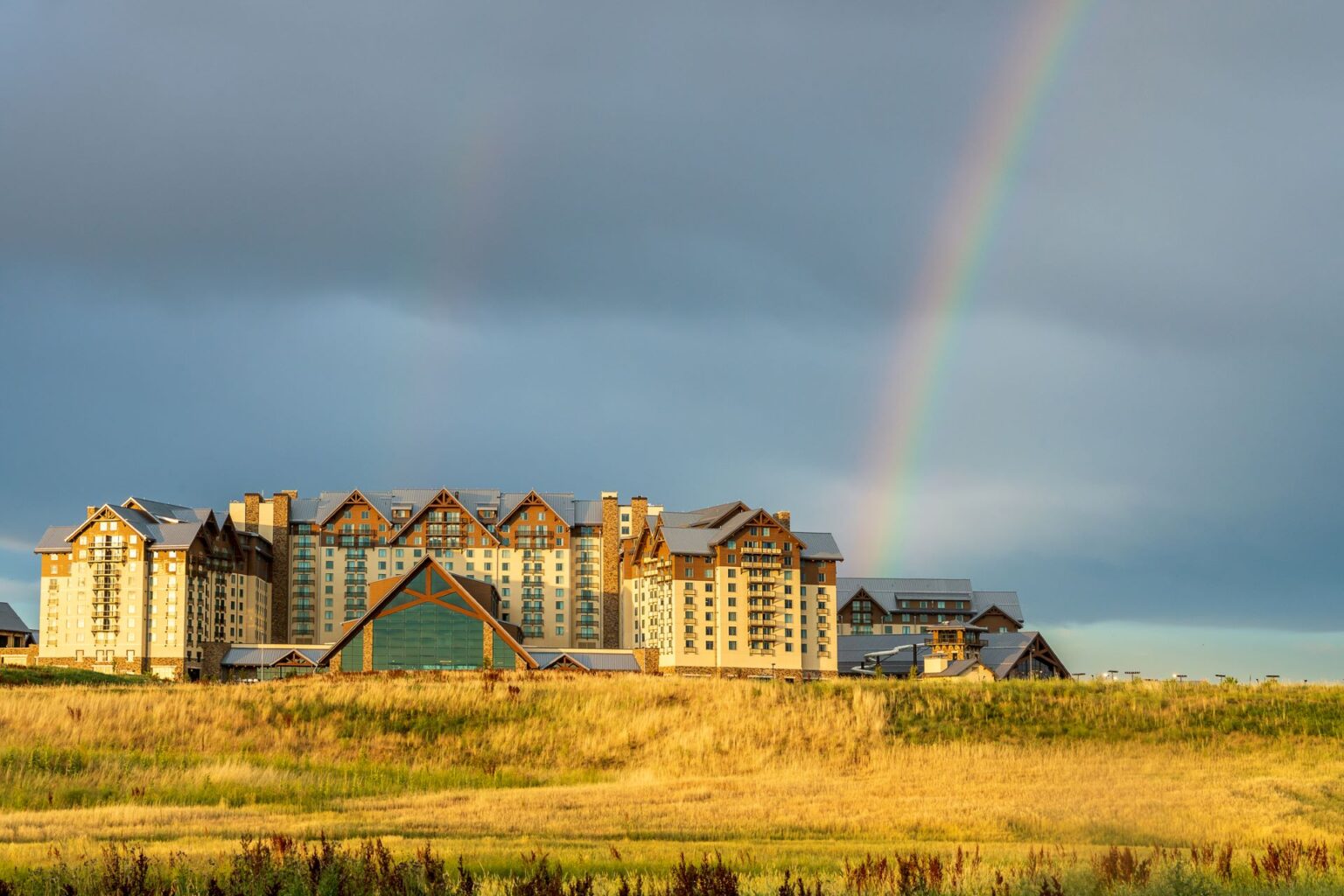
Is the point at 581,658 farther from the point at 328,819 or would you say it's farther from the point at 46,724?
the point at 328,819

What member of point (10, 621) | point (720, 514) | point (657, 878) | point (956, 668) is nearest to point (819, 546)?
point (720, 514)

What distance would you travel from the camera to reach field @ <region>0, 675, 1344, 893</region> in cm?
2488

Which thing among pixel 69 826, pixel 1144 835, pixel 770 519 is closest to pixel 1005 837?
pixel 1144 835

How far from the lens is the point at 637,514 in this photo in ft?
573

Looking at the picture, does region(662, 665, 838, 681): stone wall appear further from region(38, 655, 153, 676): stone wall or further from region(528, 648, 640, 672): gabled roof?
region(38, 655, 153, 676): stone wall

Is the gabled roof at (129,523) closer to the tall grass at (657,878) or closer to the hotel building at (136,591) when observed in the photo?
the hotel building at (136,591)

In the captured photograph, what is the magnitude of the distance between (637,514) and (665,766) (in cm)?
12504

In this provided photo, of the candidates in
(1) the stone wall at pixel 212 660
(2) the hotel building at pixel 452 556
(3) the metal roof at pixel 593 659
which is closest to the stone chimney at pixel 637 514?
(2) the hotel building at pixel 452 556

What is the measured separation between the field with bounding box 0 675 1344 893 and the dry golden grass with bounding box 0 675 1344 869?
157mm

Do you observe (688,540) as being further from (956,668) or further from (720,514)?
(956,668)

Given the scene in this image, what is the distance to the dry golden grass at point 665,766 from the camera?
2895cm

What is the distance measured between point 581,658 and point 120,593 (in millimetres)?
52443

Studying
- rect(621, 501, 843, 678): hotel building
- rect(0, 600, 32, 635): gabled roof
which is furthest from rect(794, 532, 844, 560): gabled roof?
rect(0, 600, 32, 635): gabled roof

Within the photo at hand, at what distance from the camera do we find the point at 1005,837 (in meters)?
29.0
